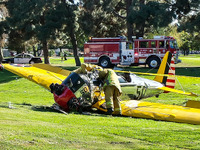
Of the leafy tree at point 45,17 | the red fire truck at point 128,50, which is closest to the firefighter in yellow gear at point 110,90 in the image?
the red fire truck at point 128,50

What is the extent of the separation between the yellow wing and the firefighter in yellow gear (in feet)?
10.1

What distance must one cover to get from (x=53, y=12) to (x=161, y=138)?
30.9m

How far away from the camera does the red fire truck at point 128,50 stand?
3181cm

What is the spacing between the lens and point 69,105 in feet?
33.4

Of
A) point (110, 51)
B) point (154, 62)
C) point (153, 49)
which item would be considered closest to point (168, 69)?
point (154, 62)

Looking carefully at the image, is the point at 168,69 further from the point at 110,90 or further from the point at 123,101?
the point at 110,90

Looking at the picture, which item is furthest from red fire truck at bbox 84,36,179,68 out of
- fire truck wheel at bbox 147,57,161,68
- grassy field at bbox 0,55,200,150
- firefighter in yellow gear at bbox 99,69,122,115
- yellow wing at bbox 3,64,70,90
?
grassy field at bbox 0,55,200,150

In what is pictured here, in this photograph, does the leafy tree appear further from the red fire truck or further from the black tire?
the black tire

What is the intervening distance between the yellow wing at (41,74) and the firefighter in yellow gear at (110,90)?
306 centimetres

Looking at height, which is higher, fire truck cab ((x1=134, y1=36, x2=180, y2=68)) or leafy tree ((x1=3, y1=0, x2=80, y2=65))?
leafy tree ((x1=3, y1=0, x2=80, y2=65))

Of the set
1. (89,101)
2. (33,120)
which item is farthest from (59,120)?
(89,101)

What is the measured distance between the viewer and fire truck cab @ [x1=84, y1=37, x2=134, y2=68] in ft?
106

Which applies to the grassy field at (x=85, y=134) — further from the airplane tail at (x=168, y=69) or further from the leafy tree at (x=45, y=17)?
the leafy tree at (x=45, y=17)

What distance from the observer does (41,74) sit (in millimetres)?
13992
